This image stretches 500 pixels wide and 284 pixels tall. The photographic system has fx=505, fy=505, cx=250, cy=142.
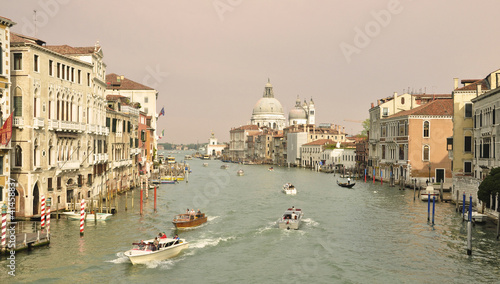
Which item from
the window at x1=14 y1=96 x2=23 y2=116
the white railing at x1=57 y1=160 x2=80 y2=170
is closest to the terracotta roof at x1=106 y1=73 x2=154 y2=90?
the white railing at x1=57 y1=160 x2=80 y2=170

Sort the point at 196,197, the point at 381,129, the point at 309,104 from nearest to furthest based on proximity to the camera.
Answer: the point at 196,197 → the point at 381,129 → the point at 309,104

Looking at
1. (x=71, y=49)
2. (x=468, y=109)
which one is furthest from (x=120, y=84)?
(x=468, y=109)

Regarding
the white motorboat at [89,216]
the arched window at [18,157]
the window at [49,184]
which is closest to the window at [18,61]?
the arched window at [18,157]

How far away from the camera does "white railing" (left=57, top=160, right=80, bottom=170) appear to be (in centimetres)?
2758

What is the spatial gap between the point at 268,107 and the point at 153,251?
6965 inches

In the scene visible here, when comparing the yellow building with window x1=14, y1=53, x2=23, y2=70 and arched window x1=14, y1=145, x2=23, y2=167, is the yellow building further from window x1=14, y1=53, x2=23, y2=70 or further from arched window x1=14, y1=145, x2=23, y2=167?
window x1=14, y1=53, x2=23, y2=70

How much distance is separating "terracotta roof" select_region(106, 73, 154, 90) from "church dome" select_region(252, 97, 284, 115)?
133076 mm

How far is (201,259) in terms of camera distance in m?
20.5

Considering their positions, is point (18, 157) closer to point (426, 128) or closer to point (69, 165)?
point (69, 165)

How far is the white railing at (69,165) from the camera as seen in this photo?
90.5ft

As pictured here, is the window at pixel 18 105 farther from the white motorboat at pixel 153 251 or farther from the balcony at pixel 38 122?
the white motorboat at pixel 153 251

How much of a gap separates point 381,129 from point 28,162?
4467 cm

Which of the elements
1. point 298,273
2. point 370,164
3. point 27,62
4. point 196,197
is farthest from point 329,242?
point 370,164

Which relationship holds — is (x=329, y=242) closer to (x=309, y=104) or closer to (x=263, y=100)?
(x=309, y=104)
